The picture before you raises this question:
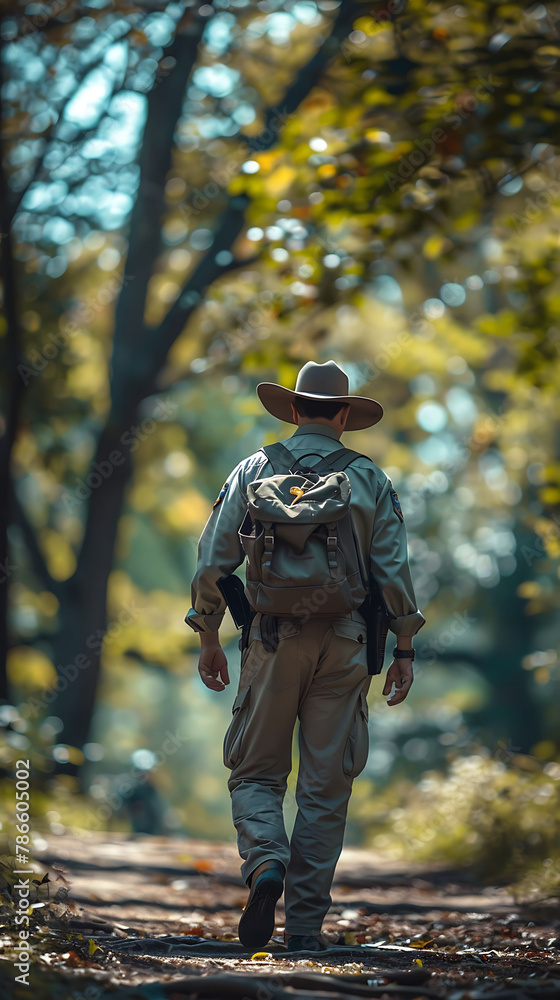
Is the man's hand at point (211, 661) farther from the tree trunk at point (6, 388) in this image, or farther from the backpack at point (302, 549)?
the tree trunk at point (6, 388)

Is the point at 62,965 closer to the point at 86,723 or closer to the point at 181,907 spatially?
the point at 181,907

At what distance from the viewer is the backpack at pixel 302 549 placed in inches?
136

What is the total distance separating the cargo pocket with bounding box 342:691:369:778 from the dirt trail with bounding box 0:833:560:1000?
69 cm

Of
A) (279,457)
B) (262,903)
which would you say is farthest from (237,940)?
(279,457)

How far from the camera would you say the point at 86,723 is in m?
10.9

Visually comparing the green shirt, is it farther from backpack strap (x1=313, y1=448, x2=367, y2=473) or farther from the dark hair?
the dark hair

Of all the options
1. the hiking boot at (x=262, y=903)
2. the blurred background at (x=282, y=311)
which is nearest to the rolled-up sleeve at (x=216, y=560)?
the hiking boot at (x=262, y=903)

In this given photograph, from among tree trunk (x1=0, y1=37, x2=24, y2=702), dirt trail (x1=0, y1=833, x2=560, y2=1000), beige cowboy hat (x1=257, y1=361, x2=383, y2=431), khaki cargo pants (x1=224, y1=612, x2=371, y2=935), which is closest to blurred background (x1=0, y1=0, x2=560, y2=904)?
tree trunk (x1=0, y1=37, x2=24, y2=702)

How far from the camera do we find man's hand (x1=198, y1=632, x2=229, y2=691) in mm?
3812

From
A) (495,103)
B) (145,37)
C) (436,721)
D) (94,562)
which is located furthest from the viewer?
(436,721)

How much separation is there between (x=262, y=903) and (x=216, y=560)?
1349 millimetres

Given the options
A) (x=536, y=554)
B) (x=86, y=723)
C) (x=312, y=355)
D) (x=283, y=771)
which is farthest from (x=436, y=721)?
(x=283, y=771)

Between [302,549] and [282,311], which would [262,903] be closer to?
[302,549]

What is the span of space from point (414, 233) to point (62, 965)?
5305 mm
